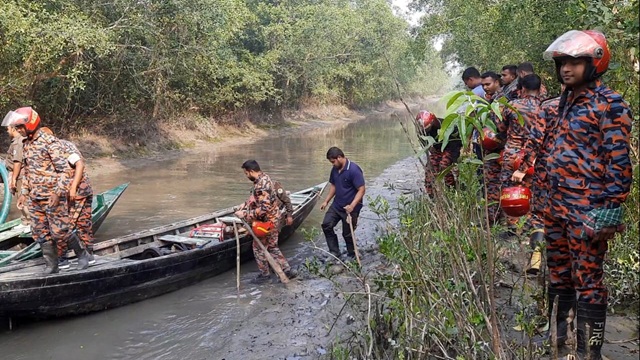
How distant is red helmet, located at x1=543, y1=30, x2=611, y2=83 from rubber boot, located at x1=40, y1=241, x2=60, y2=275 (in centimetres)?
497

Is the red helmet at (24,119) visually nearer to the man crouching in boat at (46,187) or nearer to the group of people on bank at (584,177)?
the man crouching in boat at (46,187)

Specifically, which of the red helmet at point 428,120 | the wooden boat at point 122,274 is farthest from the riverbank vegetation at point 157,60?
the wooden boat at point 122,274

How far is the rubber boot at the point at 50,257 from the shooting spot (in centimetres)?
532

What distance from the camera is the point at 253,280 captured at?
702 cm

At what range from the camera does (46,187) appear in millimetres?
5500

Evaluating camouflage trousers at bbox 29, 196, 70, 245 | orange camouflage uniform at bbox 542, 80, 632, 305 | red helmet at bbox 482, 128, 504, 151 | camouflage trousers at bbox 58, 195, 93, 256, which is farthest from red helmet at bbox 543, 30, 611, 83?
camouflage trousers at bbox 58, 195, 93, 256

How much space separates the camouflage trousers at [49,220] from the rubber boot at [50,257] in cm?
5

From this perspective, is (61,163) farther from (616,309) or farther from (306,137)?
(306,137)

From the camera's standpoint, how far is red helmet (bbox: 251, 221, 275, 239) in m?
6.50

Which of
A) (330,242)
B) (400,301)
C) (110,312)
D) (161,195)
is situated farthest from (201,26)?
(400,301)

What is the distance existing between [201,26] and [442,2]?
555 inches

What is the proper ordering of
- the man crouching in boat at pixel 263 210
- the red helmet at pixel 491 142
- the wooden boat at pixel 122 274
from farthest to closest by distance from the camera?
the man crouching in boat at pixel 263 210 → the red helmet at pixel 491 142 → the wooden boat at pixel 122 274

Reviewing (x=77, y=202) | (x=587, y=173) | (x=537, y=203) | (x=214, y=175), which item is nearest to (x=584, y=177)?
(x=587, y=173)

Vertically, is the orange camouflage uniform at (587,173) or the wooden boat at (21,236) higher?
the orange camouflage uniform at (587,173)
